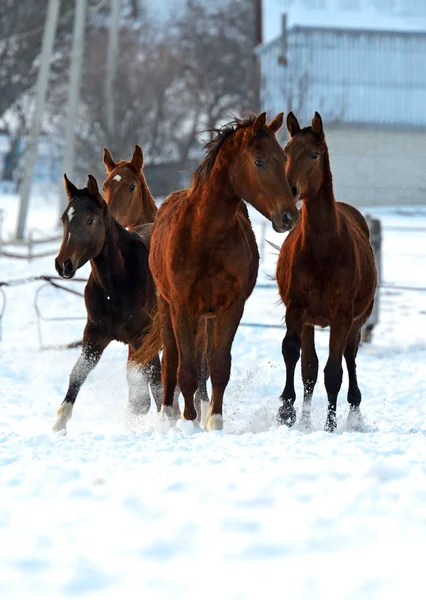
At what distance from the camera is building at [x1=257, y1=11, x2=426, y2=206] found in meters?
32.8

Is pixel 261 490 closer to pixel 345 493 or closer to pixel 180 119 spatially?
pixel 345 493

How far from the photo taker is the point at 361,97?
33781 millimetres

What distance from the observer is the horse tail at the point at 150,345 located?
7.59 metres

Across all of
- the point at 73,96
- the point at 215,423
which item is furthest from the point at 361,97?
the point at 215,423

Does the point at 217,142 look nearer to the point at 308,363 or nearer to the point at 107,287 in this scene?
the point at 107,287

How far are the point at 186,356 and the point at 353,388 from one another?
162 centimetres

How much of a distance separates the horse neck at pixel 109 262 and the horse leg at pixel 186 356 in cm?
96

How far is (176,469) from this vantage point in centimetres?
473

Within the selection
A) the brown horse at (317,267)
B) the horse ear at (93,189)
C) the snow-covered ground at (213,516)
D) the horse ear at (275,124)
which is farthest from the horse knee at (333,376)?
the horse ear at (93,189)

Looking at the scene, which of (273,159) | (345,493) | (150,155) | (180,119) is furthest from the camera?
(180,119)

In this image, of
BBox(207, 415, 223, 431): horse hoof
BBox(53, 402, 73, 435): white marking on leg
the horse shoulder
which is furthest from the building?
BBox(207, 415, 223, 431): horse hoof

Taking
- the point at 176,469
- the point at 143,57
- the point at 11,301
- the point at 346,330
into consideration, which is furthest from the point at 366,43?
the point at 176,469

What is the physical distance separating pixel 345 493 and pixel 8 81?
4253 centimetres

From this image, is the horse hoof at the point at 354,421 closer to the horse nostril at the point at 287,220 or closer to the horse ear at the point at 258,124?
the horse nostril at the point at 287,220
